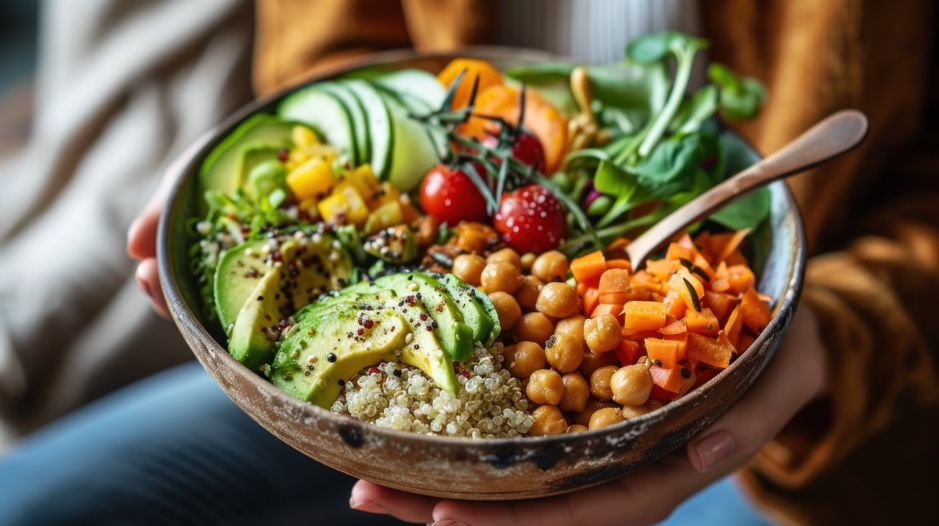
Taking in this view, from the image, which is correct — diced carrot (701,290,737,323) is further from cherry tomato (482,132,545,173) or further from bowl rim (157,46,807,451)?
cherry tomato (482,132,545,173)

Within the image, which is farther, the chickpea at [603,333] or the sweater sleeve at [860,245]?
the sweater sleeve at [860,245]

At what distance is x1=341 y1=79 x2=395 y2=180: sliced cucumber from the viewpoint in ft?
3.98

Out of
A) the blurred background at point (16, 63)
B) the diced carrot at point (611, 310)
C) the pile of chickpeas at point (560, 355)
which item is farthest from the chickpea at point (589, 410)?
the blurred background at point (16, 63)

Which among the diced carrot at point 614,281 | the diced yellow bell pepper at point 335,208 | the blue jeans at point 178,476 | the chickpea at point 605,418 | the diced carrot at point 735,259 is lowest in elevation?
the blue jeans at point 178,476

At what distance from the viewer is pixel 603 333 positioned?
3.16ft

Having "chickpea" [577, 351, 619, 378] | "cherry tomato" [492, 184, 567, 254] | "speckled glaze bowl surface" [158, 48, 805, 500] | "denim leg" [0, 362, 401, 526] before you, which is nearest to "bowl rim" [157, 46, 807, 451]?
"speckled glaze bowl surface" [158, 48, 805, 500]

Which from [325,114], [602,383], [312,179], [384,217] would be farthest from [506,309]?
[325,114]

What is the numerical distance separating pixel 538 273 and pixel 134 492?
0.96 metres

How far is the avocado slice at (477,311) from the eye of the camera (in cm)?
96

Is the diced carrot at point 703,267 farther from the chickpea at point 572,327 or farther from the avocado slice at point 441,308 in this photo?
the avocado slice at point 441,308

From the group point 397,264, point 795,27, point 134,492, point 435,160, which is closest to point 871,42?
point 795,27

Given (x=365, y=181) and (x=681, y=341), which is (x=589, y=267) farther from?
(x=365, y=181)

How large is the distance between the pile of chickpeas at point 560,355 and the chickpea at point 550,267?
13 millimetres

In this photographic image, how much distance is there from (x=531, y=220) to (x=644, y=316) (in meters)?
0.23
